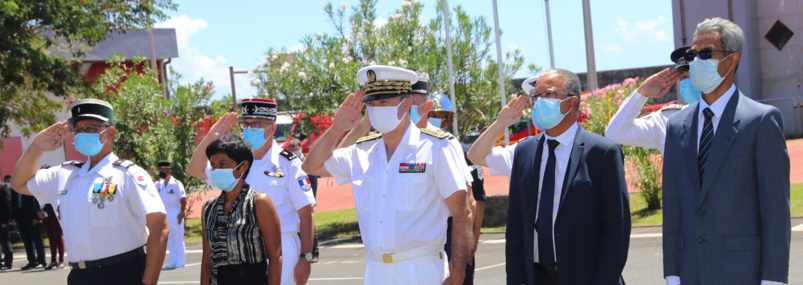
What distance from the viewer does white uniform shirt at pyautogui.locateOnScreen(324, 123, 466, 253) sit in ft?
16.3

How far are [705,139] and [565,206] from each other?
809mm

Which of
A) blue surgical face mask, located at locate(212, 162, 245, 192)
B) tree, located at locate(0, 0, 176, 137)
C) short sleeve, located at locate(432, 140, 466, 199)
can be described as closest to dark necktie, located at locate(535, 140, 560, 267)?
short sleeve, located at locate(432, 140, 466, 199)

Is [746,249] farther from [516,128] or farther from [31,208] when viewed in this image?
[516,128]

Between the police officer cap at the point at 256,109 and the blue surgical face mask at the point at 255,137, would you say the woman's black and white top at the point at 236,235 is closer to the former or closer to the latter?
the blue surgical face mask at the point at 255,137

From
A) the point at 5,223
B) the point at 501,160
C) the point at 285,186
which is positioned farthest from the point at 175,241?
the point at 501,160

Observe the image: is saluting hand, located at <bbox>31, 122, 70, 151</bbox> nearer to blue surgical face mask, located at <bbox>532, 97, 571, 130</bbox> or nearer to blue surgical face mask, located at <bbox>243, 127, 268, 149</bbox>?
blue surgical face mask, located at <bbox>243, 127, 268, 149</bbox>

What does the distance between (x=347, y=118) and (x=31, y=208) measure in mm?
15134

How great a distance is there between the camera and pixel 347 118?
5371 mm

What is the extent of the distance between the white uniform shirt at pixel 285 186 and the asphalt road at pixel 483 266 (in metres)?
5.04

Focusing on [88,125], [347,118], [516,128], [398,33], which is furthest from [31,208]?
[516,128]

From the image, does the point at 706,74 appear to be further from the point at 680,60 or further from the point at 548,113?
the point at 548,113

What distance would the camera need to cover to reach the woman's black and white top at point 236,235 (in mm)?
5570

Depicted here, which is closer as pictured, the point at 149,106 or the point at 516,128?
the point at 149,106

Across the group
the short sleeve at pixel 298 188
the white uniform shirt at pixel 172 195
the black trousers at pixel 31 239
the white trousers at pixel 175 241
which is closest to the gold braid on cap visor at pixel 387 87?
the short sleeve at pixel 298 188
